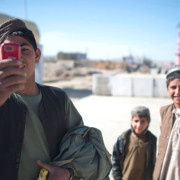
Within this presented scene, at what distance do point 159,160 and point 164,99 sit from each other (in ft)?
26.8

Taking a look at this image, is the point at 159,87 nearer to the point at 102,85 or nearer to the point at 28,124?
the point at 102,85

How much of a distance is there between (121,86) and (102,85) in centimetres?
99

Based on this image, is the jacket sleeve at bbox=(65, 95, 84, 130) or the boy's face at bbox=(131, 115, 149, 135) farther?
the boy's face at bbox=(131, 115, 149, 135)

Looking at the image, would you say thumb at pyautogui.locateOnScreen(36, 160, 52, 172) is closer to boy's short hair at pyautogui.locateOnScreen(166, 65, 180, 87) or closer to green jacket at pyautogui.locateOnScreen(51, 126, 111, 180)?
green jacket at pyautogui.locateOnScreen(51, 126, 111, 180)

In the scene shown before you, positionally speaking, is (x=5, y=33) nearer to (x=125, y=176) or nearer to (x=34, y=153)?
(x=34, y=153)

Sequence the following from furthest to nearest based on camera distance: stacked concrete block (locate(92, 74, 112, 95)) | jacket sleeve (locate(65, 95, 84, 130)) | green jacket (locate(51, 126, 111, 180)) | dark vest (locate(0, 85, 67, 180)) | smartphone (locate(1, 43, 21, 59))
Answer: stacked concrete block (locate(92, 74, 112, 95))
jacket sleeve (locate(65, 95, 84, 130))
green jacket (locate(51, 126, 111, 180))
dark vest (locate(0, 85, 67, 180))
smartphone (locate(1, 43, 21, 59))

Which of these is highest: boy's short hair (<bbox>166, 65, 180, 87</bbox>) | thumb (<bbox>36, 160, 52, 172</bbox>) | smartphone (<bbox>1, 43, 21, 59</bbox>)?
smartphone (<bbox>1, 43, 21, 59</bbox>)

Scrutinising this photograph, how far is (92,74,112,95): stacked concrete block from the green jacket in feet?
29.6

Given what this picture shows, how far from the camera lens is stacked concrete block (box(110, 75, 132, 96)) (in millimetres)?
10156

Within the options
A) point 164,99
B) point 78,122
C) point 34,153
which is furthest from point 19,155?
point 164,99

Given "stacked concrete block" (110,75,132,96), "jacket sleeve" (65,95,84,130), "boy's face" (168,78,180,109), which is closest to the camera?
"jacket sleeve" (65,95,84,130)

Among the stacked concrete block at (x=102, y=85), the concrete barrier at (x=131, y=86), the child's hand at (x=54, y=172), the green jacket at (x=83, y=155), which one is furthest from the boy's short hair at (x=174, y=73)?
the stacked concrete block at (x=102, y=85)

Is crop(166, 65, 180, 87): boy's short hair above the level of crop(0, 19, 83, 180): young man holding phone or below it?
above

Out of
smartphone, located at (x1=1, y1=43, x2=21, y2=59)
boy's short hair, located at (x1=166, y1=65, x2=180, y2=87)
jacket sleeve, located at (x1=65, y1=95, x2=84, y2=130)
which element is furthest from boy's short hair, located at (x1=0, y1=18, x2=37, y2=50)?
boy's short hair, located at (x1=166, y1=65, x2=180, y2=87)
